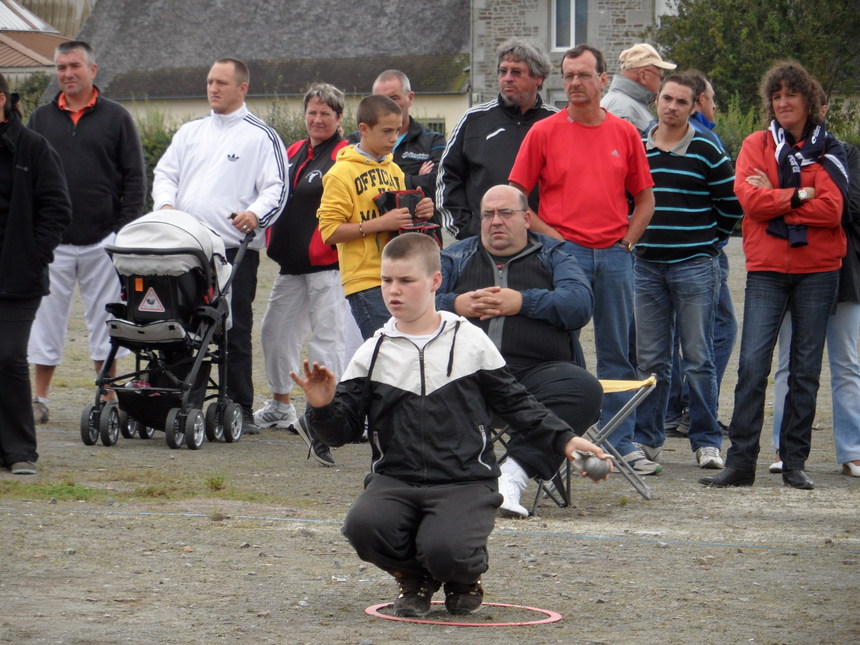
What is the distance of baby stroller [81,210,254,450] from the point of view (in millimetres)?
9055

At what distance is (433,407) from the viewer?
17.5 feet

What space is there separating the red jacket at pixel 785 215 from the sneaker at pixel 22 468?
4057mm

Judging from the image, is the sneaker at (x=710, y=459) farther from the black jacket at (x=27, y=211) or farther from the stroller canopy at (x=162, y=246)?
the black jacket at (x=27, y=211)

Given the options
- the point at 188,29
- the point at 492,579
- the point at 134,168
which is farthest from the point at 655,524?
the point at 188,29

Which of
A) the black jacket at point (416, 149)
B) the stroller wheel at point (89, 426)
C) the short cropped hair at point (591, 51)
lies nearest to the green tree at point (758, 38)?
the black jacket at point (416, 149)

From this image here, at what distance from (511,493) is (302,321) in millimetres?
3749

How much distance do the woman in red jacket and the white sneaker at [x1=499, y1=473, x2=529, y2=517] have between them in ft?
5.32

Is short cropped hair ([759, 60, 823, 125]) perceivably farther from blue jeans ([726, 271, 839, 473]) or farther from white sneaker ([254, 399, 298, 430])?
white sneaker ([254, 399, 298, 430])

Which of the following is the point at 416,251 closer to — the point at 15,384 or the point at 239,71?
the point at 15,384

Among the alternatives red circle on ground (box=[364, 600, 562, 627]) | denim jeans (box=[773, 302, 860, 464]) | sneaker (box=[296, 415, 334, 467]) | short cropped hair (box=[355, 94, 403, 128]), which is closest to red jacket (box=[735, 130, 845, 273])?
denim jeans (box=[773, 302, 860, 464])

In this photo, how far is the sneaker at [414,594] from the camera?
17.0ft

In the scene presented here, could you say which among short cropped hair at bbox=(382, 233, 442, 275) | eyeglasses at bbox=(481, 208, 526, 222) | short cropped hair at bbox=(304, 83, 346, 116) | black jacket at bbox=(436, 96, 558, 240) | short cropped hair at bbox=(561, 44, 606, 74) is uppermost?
short cropped hair at bbox=(561, 44, 606, 74)

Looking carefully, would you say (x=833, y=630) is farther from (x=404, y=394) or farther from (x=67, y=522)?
(x=67, y=522)

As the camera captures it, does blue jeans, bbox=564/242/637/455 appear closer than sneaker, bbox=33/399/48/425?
Yes
